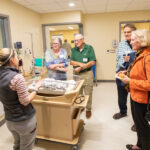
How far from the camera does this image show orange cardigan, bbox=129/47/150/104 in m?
1.30

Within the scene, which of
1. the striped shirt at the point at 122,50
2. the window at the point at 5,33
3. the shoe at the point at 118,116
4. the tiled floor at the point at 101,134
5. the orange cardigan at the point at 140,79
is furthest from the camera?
the window at the point at 5,33

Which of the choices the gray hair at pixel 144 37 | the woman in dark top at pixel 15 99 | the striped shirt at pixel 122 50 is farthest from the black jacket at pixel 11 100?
the striped shirt at pixel 122 50

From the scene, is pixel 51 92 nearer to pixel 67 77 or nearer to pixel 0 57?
pixel 67 77

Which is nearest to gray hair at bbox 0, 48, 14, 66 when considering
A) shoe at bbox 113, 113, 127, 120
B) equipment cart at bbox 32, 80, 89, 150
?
equipment cart at bbox 32, 80, 89, 150

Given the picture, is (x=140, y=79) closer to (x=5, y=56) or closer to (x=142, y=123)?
(x=142, y=123)

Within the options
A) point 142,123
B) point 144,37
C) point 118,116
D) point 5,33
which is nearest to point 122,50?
point 144,37

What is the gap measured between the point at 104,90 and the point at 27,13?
118 inches

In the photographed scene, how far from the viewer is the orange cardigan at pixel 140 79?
130 centimetres

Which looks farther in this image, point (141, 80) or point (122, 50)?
point (122, 50)

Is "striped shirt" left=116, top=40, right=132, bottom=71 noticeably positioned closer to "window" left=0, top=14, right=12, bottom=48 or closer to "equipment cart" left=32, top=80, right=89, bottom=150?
"equipment cart" left=32, top=80, right=89, bottom=150

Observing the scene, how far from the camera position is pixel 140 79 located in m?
1.38

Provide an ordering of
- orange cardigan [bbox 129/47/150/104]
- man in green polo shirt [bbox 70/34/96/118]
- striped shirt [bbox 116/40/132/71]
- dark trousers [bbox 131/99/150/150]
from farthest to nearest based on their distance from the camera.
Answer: man in green polo shirt [bbox 70/34/96/118] < striped shirt [bbox 116/40/132/71] < dark trousers [bbox 131/99/150/150] < orange cardigan [bbox 129/47/150/104]

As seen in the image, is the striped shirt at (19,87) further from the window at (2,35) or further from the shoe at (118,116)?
the window at (2,35)

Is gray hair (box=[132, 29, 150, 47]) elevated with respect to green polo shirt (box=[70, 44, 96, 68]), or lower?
elevated
